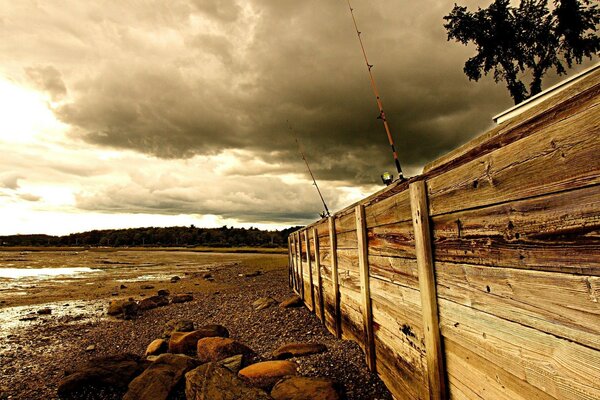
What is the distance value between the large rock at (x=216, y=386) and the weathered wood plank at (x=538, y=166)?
2890 mm

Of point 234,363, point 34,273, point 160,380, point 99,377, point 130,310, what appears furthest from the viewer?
point 34,273

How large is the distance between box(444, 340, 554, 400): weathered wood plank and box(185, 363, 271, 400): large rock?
6.57 ft

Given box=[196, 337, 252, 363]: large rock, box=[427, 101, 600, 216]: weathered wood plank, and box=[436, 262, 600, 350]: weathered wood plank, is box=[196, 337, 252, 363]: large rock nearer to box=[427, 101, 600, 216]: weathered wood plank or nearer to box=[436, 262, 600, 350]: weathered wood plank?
box=[436, 262, 600, 350]: weathered wood plank

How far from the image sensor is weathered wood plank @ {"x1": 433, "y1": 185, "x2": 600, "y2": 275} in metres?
1.43

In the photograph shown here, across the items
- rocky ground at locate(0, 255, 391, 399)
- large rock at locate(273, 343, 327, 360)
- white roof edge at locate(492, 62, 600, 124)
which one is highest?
white roof edge at locate(492, 62, 600, 124)

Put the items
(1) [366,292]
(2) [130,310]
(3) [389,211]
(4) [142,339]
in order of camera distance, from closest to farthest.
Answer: (3) [389,211]
(1) [366,292]
(4) [142,339]
(2) [130,310]

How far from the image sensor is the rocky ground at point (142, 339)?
4.69m

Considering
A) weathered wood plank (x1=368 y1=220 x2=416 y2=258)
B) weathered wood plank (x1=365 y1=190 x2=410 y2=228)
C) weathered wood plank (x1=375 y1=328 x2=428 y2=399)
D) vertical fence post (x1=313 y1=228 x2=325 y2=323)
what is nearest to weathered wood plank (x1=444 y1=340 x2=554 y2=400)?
weathered wood plank (x1=375 y1=328 x2=428 y2=399)

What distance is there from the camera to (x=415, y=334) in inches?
120

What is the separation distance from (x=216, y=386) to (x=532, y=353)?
3.25 metres

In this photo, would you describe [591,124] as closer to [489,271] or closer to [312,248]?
[489,271]

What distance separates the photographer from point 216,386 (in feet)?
12.6

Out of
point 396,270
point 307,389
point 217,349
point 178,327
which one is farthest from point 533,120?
point 178,327

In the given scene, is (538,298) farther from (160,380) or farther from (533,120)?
(160,380)
